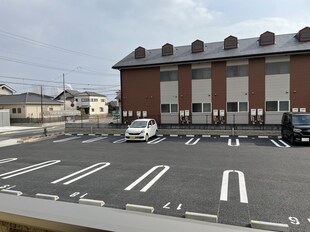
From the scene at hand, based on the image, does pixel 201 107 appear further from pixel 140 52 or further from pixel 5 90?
pixel 5 90

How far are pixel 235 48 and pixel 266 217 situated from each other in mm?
17388

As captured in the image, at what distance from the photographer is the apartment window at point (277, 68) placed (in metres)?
17.2

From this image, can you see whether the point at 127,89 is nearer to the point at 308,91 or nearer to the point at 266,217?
the point at 308,91

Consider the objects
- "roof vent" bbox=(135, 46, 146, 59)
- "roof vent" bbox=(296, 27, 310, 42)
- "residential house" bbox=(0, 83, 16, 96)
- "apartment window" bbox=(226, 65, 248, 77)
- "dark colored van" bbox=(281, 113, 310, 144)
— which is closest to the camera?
"dark colored van" bbox=(281, 113, 310, 144)

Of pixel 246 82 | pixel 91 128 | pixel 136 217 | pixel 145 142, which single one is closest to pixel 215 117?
pixel 246 82

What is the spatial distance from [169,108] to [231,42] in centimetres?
750

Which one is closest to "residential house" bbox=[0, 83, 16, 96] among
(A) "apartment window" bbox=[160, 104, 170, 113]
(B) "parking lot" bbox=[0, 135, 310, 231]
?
(A) "apartment window" bbox=[160, 104, 170, 113]

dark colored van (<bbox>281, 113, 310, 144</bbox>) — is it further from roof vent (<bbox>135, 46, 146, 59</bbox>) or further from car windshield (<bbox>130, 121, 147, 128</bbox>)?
roof vent (<bbox>135, 46, 146, 59</bbox>)

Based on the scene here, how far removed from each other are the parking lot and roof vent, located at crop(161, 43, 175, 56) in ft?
42.4

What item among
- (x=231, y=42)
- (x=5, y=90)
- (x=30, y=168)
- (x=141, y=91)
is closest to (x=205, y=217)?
(x=30, y=168)


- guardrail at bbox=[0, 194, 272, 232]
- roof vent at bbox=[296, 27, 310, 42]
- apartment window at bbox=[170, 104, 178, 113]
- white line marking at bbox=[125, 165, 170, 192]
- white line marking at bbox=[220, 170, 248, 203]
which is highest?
roof vent at bbox=[296, 27, 310, 42]

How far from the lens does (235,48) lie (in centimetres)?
1911

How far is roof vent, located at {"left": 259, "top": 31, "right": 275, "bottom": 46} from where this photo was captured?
18141 millimetres

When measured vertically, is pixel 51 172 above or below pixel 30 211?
below
